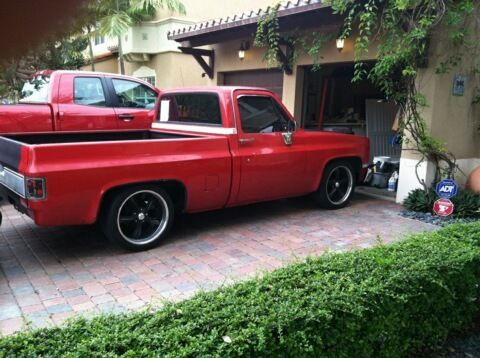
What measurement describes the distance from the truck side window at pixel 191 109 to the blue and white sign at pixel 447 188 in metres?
3.43

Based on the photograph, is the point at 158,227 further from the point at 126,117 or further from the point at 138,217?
the point at 126,117

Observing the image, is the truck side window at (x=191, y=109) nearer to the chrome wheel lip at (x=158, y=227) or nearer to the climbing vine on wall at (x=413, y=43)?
the chrome wheel lip at (x=158, y=227)

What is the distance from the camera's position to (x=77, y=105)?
23.4 feet

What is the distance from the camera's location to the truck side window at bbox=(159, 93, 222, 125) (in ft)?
18.8

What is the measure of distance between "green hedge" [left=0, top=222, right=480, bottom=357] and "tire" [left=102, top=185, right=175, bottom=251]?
2.19m

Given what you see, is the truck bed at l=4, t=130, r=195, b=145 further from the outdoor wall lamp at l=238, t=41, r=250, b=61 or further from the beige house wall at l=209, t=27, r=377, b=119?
the outdoor wall lamp at l=238, t=41, r=250, b=61

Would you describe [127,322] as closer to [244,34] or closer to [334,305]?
[334,305]

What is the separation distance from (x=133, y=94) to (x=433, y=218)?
17.8 feet

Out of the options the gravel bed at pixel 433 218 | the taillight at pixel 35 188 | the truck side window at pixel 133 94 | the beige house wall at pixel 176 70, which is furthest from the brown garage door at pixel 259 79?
the taillight at pixel 35 188

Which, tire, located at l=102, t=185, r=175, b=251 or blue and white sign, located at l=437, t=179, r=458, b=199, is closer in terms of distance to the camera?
tire, located at l=102, t=185, r=175, b=251

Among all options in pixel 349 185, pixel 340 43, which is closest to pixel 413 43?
pixel 340 43

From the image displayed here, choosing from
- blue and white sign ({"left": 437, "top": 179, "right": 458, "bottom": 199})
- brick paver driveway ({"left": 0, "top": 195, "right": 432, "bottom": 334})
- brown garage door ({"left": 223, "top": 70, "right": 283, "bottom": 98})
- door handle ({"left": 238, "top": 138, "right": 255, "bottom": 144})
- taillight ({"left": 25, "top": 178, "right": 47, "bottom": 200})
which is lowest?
brick paver driveway ({"left": 0, "top": 195, "right": 432, "bottom": 334})

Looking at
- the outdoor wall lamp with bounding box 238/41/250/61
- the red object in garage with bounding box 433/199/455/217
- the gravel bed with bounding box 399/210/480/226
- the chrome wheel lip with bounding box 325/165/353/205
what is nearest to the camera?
the gravel bed with bounding box 399/210/480/226

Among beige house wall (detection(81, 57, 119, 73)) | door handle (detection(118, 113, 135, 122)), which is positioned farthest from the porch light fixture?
beige house wall (detection(81, 57, 119, 73))
